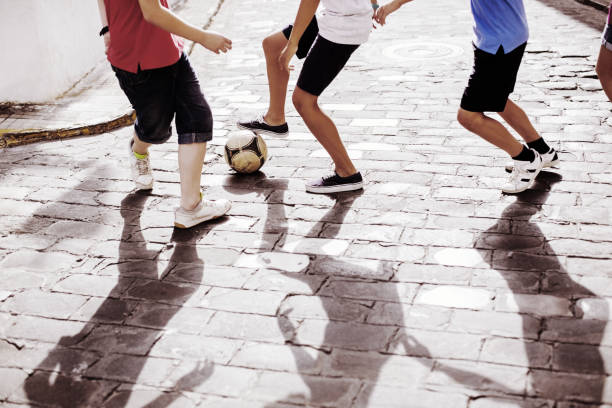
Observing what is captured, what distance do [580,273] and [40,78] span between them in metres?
5.62

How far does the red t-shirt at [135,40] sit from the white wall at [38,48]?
10.5 feet

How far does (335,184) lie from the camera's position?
15.6 feet

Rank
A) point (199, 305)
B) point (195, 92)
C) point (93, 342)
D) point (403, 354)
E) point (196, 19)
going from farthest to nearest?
point (196, 19), point (195, 92), point (199, 305), point (93, 342), point (403, 354)

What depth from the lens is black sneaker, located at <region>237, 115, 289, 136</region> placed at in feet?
18.4

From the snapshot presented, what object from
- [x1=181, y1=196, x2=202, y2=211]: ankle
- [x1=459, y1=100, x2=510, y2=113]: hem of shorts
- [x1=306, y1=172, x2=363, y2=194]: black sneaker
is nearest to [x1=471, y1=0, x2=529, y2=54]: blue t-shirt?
[x1=459, y1=100, x2=510, y2=113]: hem of shorts

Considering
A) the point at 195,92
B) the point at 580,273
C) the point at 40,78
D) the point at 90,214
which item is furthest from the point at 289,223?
the point at 40,78

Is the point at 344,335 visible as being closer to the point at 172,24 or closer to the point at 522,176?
the point at 172,24

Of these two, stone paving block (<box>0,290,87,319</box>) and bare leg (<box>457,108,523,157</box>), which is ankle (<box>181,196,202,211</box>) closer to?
stone paving block (<box>0,290,87,319</box>)

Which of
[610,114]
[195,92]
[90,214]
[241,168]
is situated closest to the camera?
[195,92]

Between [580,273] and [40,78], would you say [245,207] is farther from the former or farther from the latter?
[40,78]

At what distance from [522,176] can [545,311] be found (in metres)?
1.51

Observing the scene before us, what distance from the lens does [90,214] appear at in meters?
4.63

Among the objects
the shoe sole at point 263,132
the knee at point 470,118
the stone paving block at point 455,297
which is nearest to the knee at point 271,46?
the shoe sole at point 263,132

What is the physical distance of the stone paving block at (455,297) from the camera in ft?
11.1
